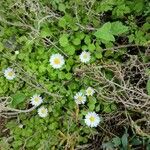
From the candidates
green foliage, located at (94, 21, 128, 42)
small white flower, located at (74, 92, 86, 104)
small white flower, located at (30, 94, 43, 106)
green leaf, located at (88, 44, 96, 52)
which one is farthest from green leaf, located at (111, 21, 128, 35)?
small white flower, located at (30, 94, 43, 106)

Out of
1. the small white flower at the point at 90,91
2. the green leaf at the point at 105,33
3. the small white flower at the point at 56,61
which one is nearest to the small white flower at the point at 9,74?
the small white flower at the point at 56,61

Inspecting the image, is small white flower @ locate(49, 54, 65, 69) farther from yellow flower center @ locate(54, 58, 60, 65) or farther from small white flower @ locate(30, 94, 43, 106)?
small white flower @ locate(30, 94, 43, 106)

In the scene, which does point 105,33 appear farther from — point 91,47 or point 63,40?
point 63,40

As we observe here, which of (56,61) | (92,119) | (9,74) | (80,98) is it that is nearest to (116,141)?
(92,119)

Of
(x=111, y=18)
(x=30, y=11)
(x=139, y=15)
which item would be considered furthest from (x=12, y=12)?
(x=139, y=15)

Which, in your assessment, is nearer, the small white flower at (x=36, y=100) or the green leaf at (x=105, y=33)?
the green leaf at (x=105, y=33)

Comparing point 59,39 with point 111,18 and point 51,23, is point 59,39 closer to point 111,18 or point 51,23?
point 51,23

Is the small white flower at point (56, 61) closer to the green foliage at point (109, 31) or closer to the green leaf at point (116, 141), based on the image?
the green foliage at point (109, 31)
